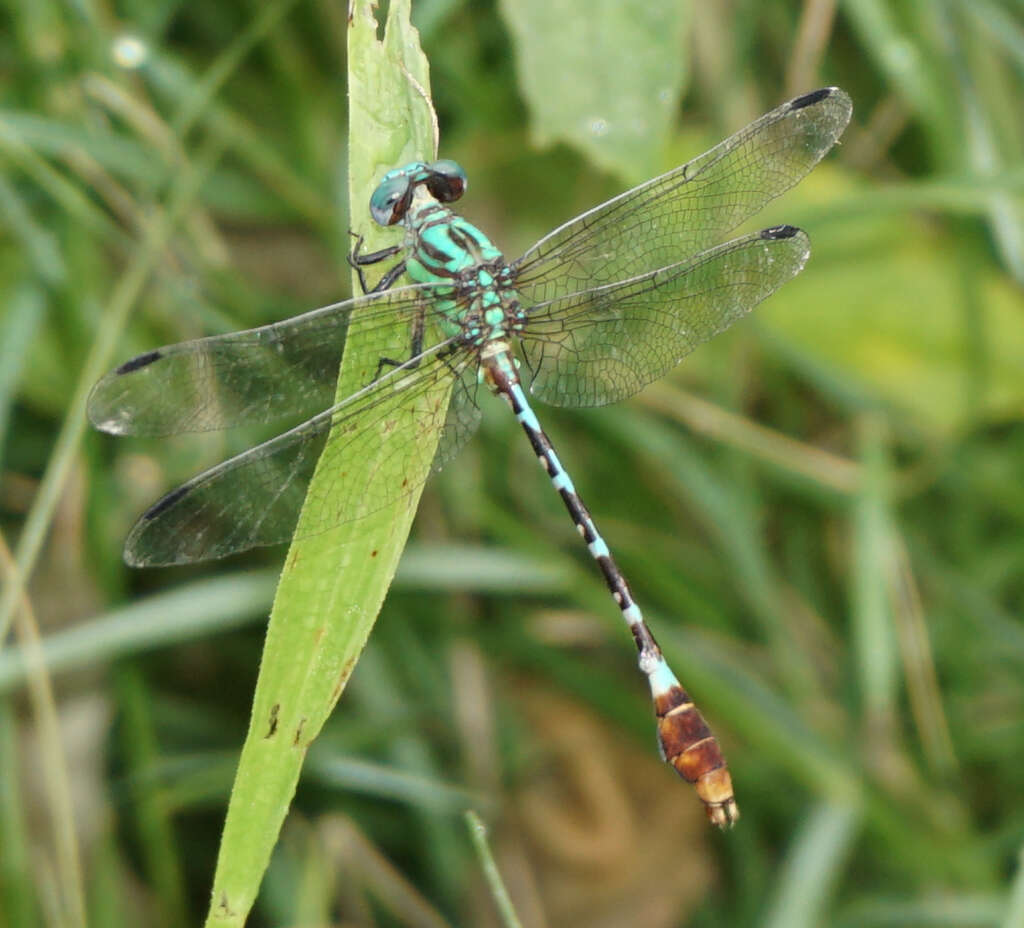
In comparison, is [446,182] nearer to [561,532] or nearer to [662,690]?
[662,690]

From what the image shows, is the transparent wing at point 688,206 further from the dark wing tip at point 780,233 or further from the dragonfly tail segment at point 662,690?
the dragonfly tail segment at point 662,690

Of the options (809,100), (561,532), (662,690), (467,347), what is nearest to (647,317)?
(467,347)

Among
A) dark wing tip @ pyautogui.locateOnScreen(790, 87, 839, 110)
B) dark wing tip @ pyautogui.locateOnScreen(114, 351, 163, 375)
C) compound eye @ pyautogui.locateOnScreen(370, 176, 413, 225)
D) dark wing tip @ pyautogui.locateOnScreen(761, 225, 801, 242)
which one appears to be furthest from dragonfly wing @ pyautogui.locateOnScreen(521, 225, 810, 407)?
dark wing tip @ pyautogui.locateOnScreen(114, 351, 163, 375)

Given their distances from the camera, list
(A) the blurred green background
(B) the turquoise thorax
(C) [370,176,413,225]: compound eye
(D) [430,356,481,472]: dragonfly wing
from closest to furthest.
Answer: (C) [370,176,413,225]: compound eye → (D) [430,356,481,472]: dragonfly wing → (B) the turquoise thorax → (A) the blurred green background

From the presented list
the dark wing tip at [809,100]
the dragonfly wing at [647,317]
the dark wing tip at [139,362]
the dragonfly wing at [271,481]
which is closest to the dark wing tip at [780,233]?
the dragonfly wing at [647,317]

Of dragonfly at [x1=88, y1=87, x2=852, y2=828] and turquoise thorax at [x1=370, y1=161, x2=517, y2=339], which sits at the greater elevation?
turquoise thorax at [x1=370, y1=161, x2=517, y2=339]

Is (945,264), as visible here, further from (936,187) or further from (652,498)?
(652,498)

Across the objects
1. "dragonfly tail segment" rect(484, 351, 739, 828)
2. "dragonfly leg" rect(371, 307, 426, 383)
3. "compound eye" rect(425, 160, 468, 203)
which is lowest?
"dragonfly tail segment" rect(484, 351, 739, 828)

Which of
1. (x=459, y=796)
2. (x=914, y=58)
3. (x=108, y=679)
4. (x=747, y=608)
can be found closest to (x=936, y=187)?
(x=914, y=58)

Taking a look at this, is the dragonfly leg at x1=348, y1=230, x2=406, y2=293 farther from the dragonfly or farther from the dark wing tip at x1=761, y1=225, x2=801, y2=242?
the dark wing tip at x1=761, y1=225, x2=801, y2=242
